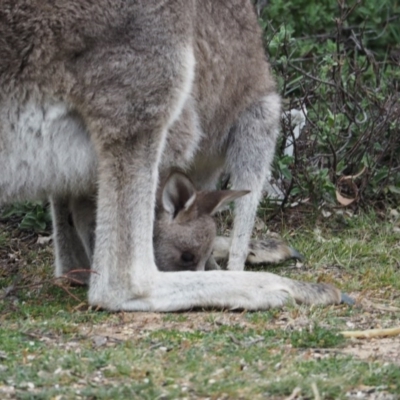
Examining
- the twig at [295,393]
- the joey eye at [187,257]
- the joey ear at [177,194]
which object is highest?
the joey ear at [177,194]

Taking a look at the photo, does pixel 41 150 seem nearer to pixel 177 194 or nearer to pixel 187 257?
pixel 177 194

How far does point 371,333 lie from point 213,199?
1.16 metres

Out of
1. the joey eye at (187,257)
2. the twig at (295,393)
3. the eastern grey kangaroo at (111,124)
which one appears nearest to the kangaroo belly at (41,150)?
the eastern grey kangaroo at (111,124)

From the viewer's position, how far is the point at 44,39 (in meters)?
4.26

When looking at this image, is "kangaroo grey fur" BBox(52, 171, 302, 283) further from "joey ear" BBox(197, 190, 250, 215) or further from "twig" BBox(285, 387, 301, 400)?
"twig" BBox(285, 387, 301, 400)

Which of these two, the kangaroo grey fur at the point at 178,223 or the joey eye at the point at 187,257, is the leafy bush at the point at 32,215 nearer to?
the kangaroo grey fur at the point at 178,223

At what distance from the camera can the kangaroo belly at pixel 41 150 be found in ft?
14.3

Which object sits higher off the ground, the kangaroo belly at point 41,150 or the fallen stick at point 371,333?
the kangaroo belly at point 41,150

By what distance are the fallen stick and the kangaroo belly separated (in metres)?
1.20

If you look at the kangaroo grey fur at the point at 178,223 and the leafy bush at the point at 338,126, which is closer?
the kangaroo grey fur at the point at 178,223

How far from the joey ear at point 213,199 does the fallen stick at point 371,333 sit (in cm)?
107

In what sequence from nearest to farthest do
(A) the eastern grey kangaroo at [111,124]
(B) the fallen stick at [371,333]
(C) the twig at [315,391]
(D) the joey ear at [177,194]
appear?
(C) the twig at [315,391], (B) the fallen stick at [371,333], (A) the eastern grey kangaroo at [111,124], (D) the joey ear at [177,194]

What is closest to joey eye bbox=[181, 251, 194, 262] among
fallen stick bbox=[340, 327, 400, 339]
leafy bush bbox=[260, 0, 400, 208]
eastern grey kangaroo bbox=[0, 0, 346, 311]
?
eastern grey kangaroo bbox=[0, 0, 346, 311]

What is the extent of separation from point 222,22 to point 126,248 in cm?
123
